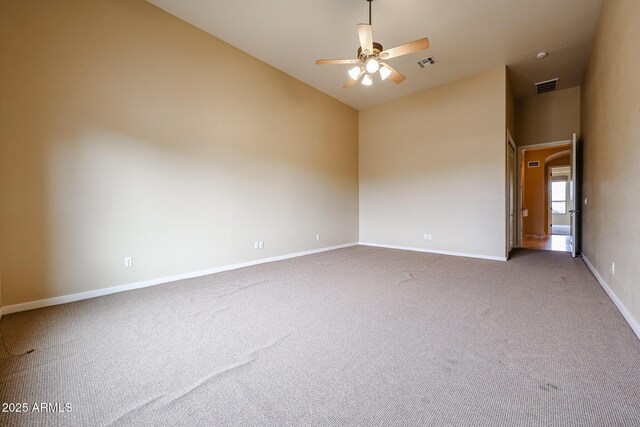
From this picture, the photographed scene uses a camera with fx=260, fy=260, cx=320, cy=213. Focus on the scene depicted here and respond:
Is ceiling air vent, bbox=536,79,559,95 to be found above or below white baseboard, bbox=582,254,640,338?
above

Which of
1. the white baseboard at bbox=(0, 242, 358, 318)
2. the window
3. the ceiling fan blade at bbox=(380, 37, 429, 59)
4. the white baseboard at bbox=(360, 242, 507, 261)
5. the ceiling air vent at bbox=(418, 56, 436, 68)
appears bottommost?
the white baseboard at bbox=(360, 242, 507, 261)

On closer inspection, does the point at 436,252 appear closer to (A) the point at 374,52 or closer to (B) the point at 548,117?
(B) the point at 548,117

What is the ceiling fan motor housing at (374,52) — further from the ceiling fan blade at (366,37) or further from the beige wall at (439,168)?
the beige wall at (439,168)

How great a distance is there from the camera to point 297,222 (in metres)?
5.35

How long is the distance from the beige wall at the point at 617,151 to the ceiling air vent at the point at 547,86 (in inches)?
53.8

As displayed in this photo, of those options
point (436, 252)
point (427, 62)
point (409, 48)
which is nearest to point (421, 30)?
point (427, 62)

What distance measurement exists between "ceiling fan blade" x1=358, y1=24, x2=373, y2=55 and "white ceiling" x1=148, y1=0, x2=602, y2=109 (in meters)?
0.66

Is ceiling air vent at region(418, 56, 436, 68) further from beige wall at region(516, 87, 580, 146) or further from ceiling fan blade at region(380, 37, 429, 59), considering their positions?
beige wall at region(516, 87, 580, 146)

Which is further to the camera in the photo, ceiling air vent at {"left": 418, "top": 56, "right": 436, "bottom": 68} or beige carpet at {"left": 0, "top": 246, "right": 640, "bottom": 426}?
ceiling air vent at {"left": 418, "top": 56, "right": 436, "bottom": 68}

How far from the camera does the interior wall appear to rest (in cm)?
846

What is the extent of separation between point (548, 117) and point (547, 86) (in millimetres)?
746

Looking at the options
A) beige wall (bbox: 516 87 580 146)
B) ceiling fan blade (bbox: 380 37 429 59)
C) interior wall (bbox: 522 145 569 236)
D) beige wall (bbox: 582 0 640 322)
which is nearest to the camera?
beige wall (bbox: 582 0 640 322)

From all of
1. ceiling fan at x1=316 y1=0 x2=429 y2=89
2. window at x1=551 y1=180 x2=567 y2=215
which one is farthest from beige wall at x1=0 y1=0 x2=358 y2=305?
window at x1=551 y1=180 x2=567 y2=215

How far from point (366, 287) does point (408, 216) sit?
330cm
